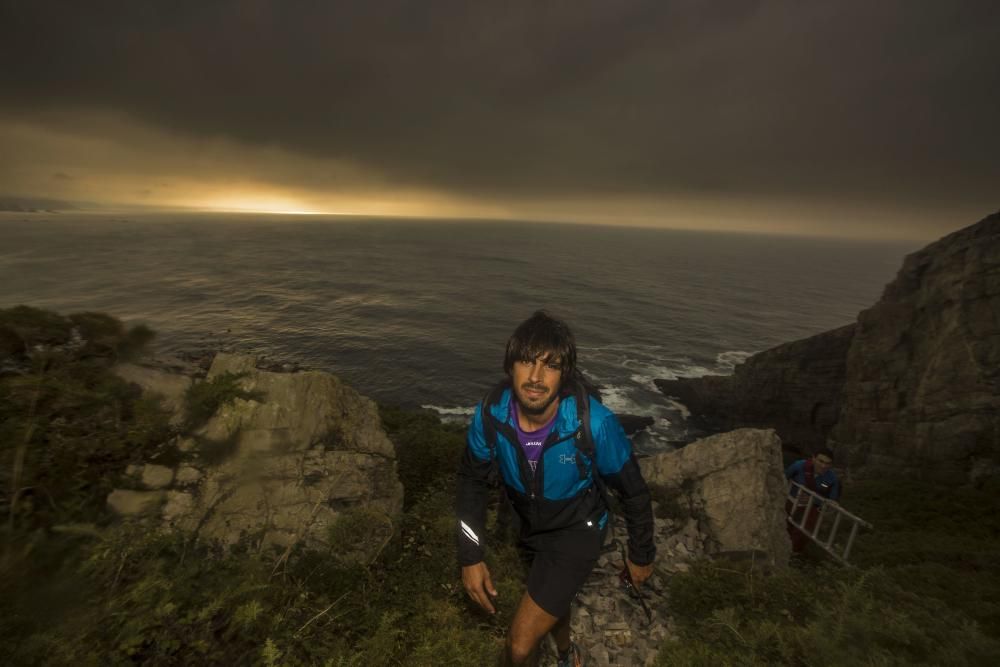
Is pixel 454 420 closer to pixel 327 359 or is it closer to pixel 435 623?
pixel 327 359

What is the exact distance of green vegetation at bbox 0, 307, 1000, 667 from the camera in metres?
3.20

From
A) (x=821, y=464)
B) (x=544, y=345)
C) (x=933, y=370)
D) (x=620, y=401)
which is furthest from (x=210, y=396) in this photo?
(x=620, y=401)

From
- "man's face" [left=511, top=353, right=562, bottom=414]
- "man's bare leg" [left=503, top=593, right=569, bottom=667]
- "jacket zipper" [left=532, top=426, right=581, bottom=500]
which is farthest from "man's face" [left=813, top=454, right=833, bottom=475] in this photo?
"man's face" [left=511, top=353, right=562, bottom=414]

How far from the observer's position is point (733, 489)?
294 inches

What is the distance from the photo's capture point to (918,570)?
7762mm

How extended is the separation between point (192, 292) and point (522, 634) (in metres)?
68.6

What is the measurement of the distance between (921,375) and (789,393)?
10155 millimetres

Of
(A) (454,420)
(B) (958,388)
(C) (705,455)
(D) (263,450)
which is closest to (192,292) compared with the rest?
(A) (454,420)

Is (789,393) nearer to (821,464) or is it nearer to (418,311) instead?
(821,464)

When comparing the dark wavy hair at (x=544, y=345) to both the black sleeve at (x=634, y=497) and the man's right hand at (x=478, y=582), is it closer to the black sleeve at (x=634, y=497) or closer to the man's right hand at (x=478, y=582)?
the black sleeve at (x=634, y=497)

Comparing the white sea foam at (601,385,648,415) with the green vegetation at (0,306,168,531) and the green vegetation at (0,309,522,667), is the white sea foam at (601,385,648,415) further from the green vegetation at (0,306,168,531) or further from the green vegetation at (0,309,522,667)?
the green vegetation at (0,306,168,531)

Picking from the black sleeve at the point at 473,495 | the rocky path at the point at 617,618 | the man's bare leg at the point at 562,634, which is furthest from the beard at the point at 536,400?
the rocky path at the point at 617,618

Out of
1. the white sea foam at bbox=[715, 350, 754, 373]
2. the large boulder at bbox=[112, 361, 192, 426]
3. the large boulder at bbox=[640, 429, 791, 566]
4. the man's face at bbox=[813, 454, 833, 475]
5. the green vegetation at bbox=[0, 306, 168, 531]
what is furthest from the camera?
the white sea foam at bbox=[715, 350, 754, 373]

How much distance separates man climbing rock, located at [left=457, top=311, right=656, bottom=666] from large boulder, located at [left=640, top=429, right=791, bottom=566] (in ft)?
16.1
